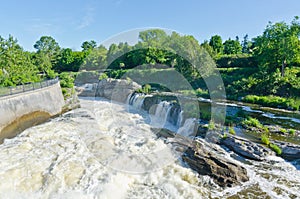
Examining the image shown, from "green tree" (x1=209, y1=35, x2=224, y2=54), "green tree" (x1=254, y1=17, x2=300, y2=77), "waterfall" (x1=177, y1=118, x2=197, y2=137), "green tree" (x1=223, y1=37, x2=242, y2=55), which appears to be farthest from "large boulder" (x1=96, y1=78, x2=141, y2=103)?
"green tree" (x1=223, y1=37, x2=242, y2=55)

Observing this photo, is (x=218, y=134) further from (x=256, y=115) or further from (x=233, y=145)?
(x=256, y=115)

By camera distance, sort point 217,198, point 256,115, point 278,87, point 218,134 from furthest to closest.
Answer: point 278,87, point 256,115, point 218,134, point 217,198

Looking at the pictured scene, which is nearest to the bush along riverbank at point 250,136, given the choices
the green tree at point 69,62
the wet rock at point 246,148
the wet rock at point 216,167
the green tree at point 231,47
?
the wet rock at point 246,148

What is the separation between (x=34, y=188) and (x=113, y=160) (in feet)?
9.90

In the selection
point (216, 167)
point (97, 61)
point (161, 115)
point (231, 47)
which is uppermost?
point (231, 47)

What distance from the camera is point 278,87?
69.8ft

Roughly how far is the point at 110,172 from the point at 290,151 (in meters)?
7.47

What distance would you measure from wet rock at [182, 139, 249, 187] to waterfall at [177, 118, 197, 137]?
3.24m

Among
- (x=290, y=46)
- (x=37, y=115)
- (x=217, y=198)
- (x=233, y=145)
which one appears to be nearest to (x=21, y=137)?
(x=37, y=115)

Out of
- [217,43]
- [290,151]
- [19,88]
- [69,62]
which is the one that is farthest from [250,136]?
[69,62]

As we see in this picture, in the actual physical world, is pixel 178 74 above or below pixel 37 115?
above

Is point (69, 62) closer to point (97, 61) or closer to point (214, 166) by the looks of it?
point (97, 61)

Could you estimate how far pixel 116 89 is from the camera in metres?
26.4

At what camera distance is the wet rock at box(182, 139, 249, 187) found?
7.04m
